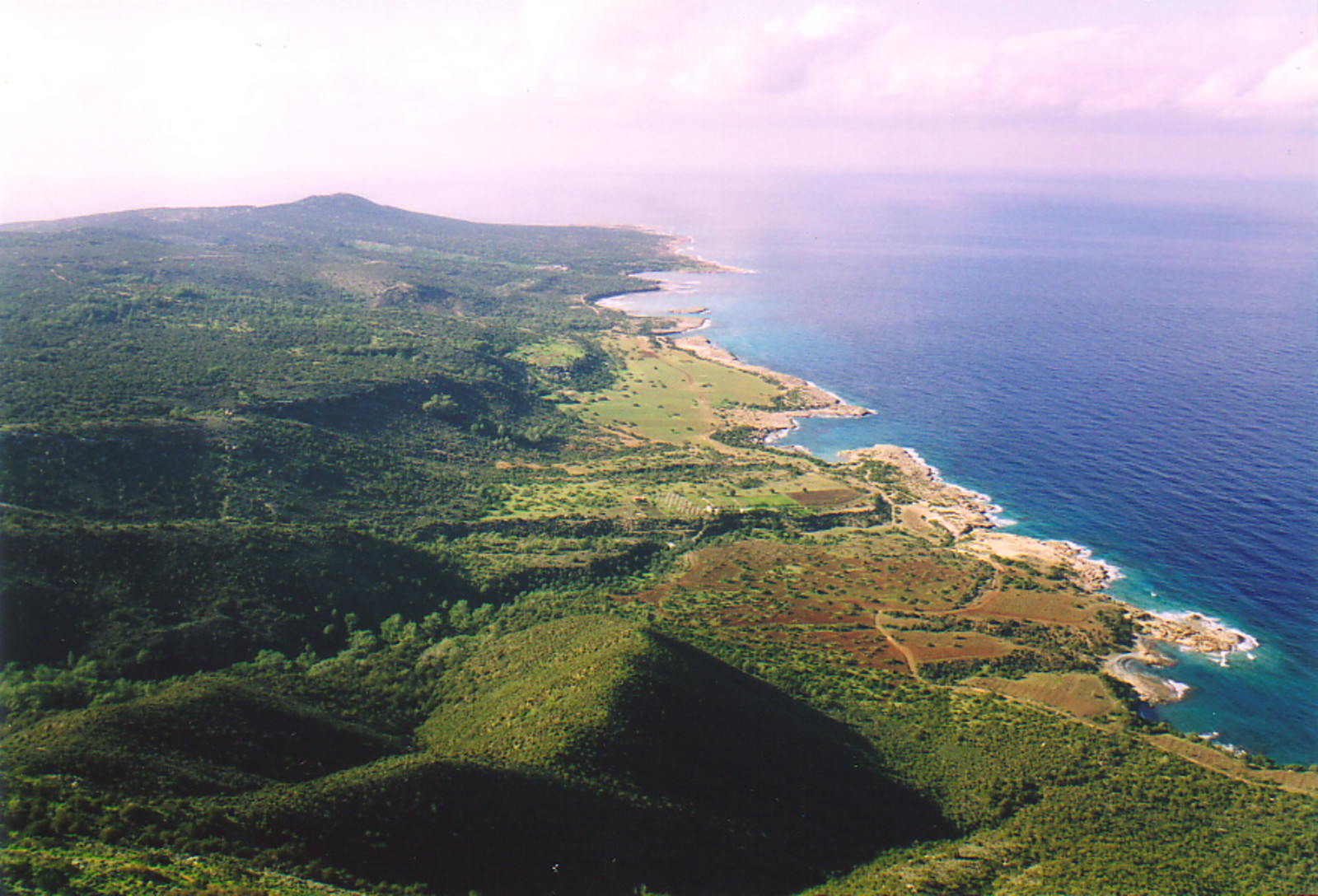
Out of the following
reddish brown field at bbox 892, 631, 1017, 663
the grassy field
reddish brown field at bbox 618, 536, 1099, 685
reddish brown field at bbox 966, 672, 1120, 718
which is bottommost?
reddish brown field at bbox 966, 672, 1120, 718

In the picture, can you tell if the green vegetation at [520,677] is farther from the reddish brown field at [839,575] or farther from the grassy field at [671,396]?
the grassy field at [671,396]

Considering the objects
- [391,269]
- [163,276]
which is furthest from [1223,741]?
[391,269]

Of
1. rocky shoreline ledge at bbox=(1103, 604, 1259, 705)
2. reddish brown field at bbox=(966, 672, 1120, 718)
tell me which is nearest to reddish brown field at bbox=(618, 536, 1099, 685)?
reddish brown field at bbox=(966, 672, 1120, 718)

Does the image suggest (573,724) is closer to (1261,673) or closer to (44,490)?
(44,490)

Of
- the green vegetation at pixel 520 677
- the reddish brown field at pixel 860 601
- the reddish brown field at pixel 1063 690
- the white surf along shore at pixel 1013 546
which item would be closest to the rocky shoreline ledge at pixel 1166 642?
the white surf along shore at pixel 1013 546

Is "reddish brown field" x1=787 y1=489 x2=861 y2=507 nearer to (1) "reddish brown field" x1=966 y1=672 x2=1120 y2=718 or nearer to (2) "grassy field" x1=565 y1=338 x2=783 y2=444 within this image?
(2) "grassy field" x1=565 y1=338 x2=783 y2=444

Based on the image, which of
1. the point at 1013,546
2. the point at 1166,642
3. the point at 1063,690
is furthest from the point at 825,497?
the point at 1063,690
